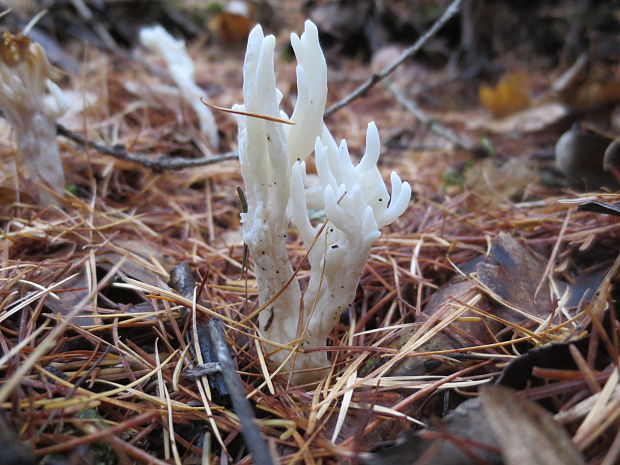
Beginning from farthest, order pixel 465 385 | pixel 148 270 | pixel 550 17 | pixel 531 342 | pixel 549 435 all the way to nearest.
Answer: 1. pixel 550 17
2. pixel 148 270
3. pixel 531 342
4. pixel 465 385
5. pixel 549 435

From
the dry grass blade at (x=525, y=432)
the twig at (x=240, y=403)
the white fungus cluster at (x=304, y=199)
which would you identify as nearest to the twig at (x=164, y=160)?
the white fungus cluster at (x=304, y=199)

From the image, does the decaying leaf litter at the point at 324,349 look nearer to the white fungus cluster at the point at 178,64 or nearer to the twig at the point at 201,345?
the twig at the point at 201,345

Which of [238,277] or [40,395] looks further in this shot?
[238,277]

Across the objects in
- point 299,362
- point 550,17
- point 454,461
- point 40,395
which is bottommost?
point 299,362

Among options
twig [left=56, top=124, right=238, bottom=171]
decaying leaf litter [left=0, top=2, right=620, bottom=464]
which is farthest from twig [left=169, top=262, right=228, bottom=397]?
twig [left=56, top=124, right=238, bottom=171]

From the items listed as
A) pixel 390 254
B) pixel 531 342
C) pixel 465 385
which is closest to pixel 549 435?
pixel 465 385

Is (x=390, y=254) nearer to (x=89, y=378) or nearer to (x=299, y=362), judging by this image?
(x=299, y=362)
